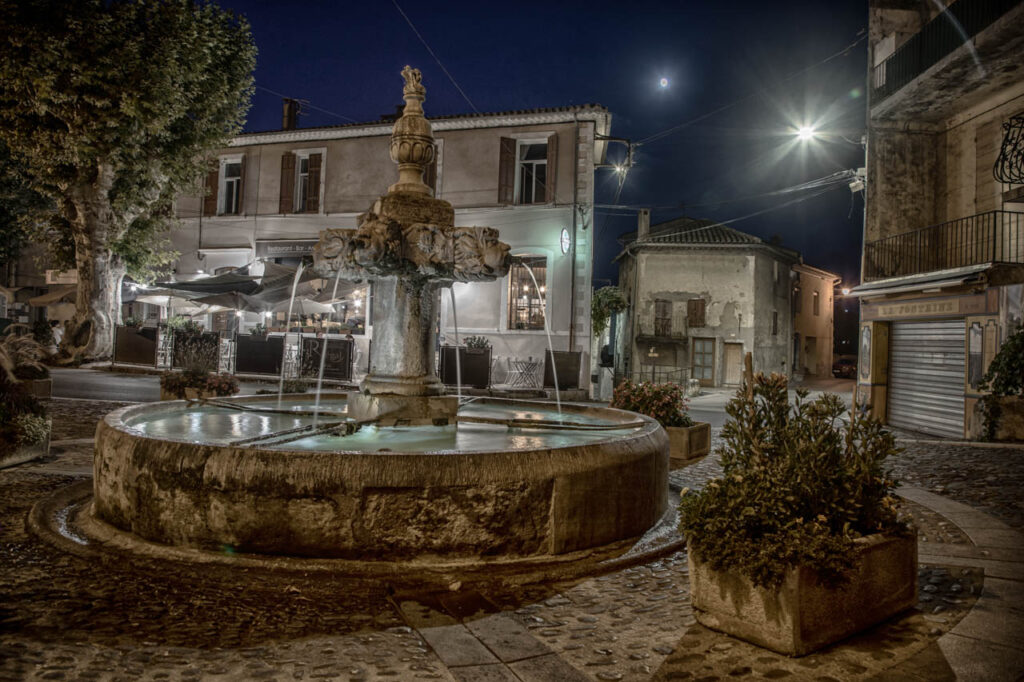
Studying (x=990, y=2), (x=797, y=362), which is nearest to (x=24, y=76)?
(x=990, y=2)

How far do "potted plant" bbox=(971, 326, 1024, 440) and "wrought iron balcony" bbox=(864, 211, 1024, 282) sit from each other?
228 cm

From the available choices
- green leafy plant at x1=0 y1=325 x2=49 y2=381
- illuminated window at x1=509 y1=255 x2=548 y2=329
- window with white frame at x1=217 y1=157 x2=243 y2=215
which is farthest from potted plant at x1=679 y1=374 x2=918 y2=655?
window with white frame at x1=217 y1=157 x2=243 y2=215

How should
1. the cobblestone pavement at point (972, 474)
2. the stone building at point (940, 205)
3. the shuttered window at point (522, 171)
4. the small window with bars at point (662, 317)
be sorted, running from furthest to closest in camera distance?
the small window with bars at point (662, 317)
the shuttered window at point (522, 171)
the stone building at point (940, 205)
the cobblestone pavement at point (972, 474)

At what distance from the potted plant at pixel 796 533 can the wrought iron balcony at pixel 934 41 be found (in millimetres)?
12644

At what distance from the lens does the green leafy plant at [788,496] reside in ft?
9.59

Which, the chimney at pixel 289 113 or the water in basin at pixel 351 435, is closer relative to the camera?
the water in basin at pixel 351 435

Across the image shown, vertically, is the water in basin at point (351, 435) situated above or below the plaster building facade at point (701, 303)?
below

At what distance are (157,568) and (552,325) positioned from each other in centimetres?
1649

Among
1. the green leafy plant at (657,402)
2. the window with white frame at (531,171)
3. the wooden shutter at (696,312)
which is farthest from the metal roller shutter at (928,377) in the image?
the wooden shutter at (696,312)

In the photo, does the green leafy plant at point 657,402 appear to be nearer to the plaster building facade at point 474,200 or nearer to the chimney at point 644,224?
the plaster building facade at point 474,200

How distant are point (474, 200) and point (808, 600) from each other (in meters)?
19.0

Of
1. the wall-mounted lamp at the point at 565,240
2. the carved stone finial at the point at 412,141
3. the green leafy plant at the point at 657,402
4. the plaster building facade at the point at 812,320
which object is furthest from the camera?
the plaster building facade at the point at 812,320

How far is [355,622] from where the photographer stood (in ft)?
10.4

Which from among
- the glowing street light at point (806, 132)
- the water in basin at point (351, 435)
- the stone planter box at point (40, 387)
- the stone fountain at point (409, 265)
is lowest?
the stone planter box at point (40, 387)
